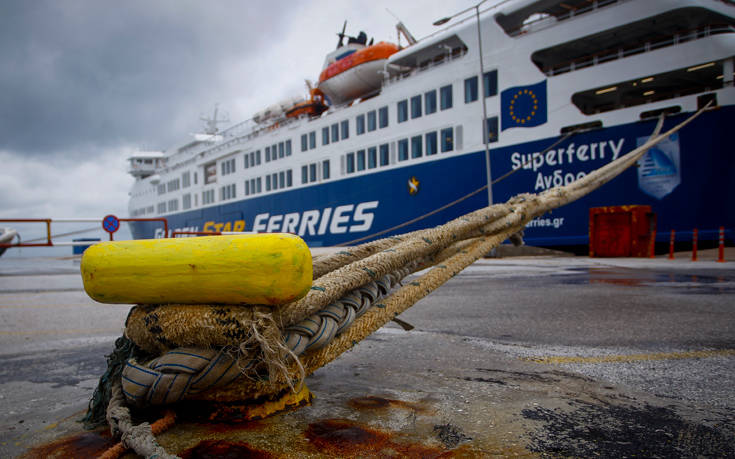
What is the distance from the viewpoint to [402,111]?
54.8 feet

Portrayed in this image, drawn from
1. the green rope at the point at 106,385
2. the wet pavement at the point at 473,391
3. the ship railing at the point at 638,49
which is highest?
the ship railing at the point at 638,49

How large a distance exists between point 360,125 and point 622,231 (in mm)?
10435

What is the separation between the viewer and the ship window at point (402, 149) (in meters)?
16.4

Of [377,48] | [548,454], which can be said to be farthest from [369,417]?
[377,48]

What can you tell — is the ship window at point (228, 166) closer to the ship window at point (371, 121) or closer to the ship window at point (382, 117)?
the ship window at point (371, 121)

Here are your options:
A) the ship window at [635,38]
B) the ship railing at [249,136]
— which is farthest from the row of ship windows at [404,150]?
the ship railing at [249,136]

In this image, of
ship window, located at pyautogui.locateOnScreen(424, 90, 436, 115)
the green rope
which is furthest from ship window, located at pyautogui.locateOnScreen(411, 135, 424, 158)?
the green rope

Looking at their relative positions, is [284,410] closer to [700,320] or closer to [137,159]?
[700,320]

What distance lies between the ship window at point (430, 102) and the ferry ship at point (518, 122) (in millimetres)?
53

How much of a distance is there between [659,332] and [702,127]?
33.8 feet

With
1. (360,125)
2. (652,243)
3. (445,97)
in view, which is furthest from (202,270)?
(360,125)

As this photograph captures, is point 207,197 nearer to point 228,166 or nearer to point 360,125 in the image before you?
point 228,166

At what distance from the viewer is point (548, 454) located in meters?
1.24

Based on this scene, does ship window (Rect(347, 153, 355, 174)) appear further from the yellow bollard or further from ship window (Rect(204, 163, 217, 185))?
the yellow bollard
